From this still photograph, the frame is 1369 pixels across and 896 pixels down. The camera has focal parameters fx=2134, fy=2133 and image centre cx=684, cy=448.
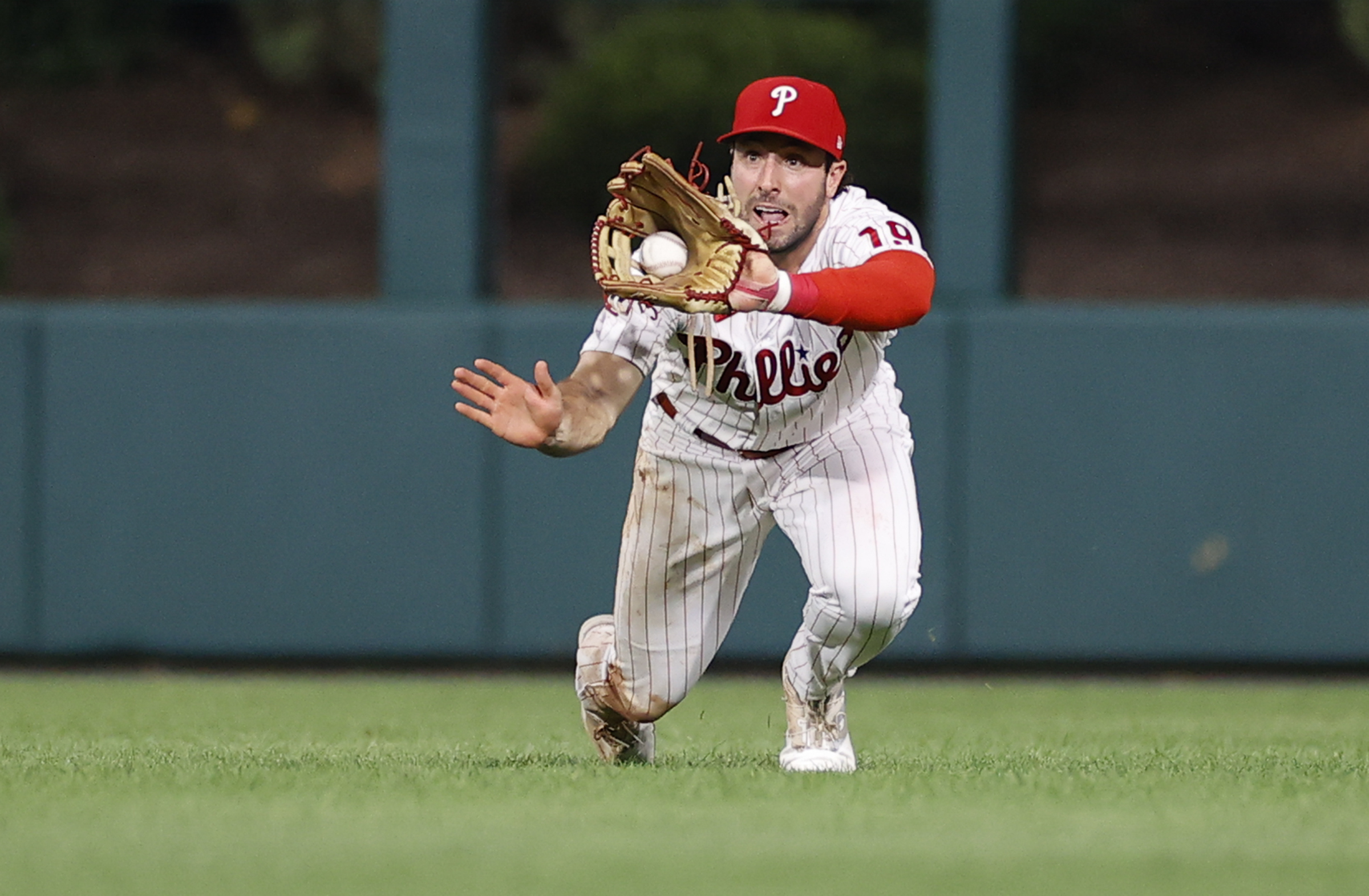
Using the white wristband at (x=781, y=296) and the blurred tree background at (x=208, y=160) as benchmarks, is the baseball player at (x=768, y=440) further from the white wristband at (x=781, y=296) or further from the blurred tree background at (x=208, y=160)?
the blurred tree background at (x=208, y=160)

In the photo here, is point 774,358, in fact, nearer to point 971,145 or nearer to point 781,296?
point 781,296

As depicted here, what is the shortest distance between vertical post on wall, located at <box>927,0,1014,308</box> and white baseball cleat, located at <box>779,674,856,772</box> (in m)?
3.44

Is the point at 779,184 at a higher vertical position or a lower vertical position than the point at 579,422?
higher

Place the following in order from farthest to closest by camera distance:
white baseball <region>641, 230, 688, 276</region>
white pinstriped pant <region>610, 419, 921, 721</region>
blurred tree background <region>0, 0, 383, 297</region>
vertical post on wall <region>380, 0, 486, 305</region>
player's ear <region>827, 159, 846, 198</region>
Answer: blurred tree background <region>0, 0, 383, 297</region>
vertical post on wall <region>380, 0, 486, 305</region>
player's ear <region>827, 159, 846, 198</region>
white pinstriped pant <region>610, 419, 921, 721</region>
white baseball <region>641, 230, 688, 276</region>

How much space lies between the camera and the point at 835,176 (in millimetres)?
4691

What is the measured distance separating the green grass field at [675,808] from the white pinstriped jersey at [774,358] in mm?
773

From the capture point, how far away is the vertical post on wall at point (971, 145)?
787 cm

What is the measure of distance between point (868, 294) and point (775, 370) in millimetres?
453

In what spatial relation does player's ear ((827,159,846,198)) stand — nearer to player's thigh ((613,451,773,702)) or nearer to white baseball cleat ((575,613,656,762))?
player's thigh ((613,451,773,702))

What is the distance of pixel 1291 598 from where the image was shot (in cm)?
768

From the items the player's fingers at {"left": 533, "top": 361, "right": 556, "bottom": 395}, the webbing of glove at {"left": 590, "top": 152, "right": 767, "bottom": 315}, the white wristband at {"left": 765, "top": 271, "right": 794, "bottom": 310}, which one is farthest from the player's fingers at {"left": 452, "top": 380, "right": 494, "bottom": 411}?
the white wristband at {"left": 765, "top": 271, "right": 794, "bottom": 310}

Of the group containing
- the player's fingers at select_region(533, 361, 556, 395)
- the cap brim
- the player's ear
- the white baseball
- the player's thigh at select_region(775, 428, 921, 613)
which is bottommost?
the player's thigh at select_region(775, 428, 921, 613)

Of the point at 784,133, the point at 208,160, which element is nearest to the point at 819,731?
the point at 784,133

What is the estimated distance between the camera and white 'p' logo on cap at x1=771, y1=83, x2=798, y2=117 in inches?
177
